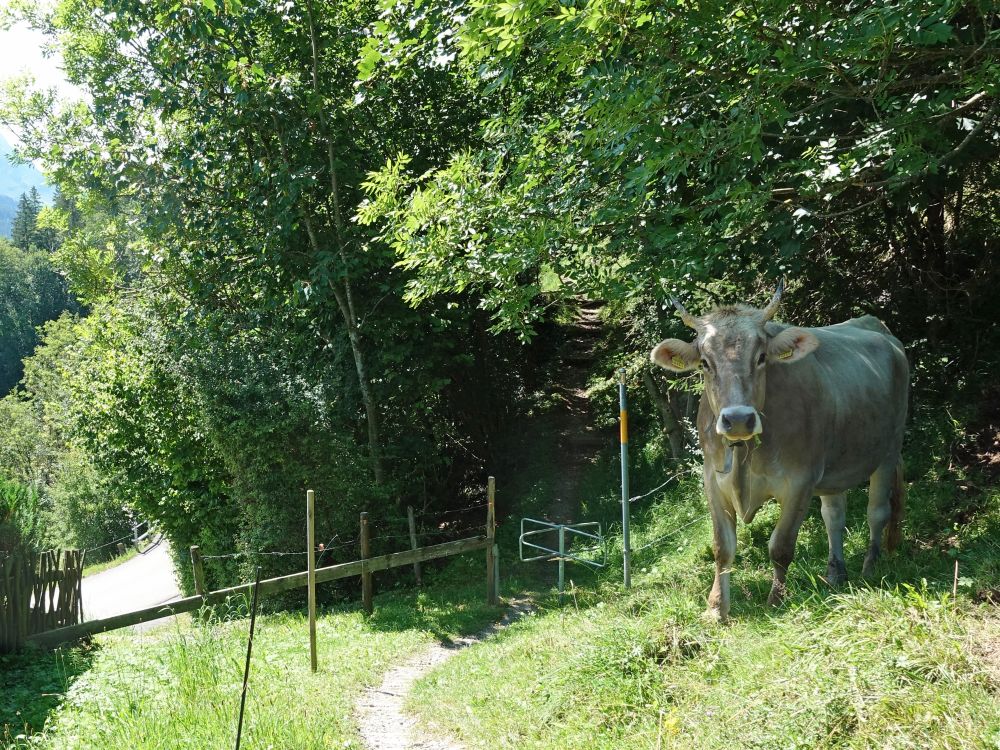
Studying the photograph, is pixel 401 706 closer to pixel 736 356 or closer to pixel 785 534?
pixel 785 534

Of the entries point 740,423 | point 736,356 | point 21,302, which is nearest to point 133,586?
point 736,356

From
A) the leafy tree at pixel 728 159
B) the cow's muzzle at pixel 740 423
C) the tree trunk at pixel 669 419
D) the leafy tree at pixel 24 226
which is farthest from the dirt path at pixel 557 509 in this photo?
the leafy tree at pixel 24 226

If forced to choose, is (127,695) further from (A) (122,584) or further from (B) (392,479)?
(A) (122,584)

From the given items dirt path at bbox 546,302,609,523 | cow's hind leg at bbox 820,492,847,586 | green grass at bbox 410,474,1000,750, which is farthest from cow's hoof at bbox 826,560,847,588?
dirt path at bbox 546,302,609,523

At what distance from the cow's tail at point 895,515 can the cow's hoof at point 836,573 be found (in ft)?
3.42

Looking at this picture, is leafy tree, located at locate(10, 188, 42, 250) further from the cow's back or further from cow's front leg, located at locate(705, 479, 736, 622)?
cow's front leg, located at locate(705, 479, 736, 622)

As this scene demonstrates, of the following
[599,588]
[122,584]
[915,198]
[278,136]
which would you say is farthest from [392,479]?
[122,584]

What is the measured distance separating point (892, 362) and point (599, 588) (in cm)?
497

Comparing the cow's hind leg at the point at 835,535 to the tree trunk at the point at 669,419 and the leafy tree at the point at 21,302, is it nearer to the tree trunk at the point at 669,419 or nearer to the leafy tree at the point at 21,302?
the tree trunk at the point at 669,419

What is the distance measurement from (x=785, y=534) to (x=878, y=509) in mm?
1662

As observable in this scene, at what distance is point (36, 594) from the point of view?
10.1 meters

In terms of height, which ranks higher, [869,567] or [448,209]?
[448,209]

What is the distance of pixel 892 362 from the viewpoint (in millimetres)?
8266

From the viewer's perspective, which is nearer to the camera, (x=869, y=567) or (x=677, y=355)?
(x=677, y=355)
